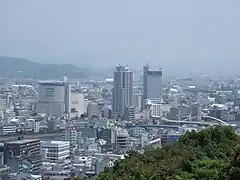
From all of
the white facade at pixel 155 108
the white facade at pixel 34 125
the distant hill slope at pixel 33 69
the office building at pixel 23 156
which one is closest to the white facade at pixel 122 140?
the office building at pixel 23 156

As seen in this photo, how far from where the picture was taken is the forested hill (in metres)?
5.18

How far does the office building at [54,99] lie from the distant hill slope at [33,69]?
47.3 feet

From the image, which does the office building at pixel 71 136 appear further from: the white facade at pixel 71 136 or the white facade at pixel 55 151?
the white facade at pixel 55 151

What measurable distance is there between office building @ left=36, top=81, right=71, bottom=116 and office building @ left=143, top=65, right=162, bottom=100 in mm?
4413

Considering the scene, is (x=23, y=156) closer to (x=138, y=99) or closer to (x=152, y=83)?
(x=138, y=99)

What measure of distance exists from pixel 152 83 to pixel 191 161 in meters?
27.7

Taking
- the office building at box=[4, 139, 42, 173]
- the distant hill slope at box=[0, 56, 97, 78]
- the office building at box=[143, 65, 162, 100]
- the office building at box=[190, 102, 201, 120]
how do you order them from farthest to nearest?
the distant hill slope at box=[0, 56, 97, 78] < the office building at box=[143, 65, 162, 100] < the office building at box=[190, 102, 201, 120] < the office building at box=[4, 139, 42, 173]

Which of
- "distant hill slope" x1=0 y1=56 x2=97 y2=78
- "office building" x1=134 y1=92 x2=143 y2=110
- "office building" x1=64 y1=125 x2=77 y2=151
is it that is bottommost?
"office building" x1=64 y1=125 x2=77 y2=151

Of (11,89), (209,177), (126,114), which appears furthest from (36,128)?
(209,177)

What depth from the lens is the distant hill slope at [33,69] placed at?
4575 centimetres

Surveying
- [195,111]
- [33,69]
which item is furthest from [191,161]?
[33,69]

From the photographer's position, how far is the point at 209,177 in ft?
16.9

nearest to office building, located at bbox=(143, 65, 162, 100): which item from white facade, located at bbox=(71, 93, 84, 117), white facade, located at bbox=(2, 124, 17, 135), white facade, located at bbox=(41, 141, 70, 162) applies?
white facade, located at bbox=(71, 93, 84, 117)

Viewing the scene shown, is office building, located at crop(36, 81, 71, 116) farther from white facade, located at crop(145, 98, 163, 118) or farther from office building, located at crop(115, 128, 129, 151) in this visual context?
office building, located at crop(115, 128, 129, 151)
